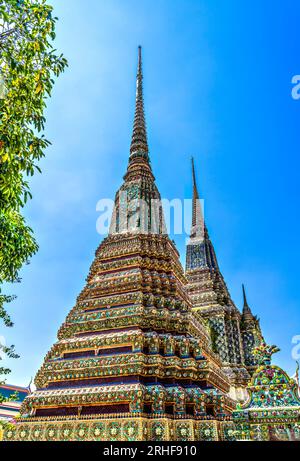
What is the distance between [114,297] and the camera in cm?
1102

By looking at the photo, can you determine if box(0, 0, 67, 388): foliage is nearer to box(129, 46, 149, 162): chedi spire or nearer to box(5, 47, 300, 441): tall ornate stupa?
box(5, 47, 300, 441): tall ornate stupa

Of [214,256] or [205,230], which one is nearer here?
[214,256]

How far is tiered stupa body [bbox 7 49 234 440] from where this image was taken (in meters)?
7.77

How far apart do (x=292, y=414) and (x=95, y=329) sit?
627 cm

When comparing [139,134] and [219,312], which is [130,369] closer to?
[139,134]

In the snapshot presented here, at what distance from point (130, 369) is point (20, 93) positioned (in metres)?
6.82

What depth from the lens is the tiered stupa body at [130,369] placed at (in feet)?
25.5

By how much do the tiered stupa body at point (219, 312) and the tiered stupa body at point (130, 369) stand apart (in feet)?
25.7

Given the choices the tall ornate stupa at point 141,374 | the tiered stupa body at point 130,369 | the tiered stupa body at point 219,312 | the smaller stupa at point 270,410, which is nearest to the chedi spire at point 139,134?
the tall ornate stupa at point 141,374

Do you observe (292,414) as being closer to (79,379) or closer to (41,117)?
(79,379)

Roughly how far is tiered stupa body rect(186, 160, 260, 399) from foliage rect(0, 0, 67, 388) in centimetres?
1707

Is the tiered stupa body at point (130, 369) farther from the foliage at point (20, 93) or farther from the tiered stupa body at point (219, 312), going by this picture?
the tiered stupa body at point (219, 312)

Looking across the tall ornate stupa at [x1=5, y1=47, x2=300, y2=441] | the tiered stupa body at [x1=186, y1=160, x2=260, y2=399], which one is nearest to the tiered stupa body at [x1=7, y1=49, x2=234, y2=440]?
the tall ornate stupa at [x1=5, y1=47, x2=300, y2=441]
